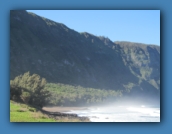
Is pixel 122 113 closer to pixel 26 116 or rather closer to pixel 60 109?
pixel 60 109

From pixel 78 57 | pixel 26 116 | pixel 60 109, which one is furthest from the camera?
pixel 78 57

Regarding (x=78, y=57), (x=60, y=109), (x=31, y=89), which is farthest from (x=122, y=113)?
(x=31, y=89)

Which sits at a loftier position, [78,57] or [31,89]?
[78,57]

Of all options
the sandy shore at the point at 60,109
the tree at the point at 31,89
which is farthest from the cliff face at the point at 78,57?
the sandy shore at the point at 60,109

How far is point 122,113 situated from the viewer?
215 inches

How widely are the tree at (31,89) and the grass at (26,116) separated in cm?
11

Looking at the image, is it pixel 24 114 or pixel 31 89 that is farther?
pixel 31 89

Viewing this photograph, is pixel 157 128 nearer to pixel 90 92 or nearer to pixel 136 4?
pixel 90 92

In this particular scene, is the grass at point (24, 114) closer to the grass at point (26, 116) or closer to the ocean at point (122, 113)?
the grass at point (26, 116)

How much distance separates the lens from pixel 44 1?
5445 millimetres

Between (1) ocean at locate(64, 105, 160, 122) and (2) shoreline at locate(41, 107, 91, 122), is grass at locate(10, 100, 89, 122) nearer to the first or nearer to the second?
(2) shoreline at locate(41, 107, 91, 122)

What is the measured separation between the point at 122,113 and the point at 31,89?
1.35m

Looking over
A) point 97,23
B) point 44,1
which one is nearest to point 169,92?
point 97,23

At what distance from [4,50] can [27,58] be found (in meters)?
0.35
